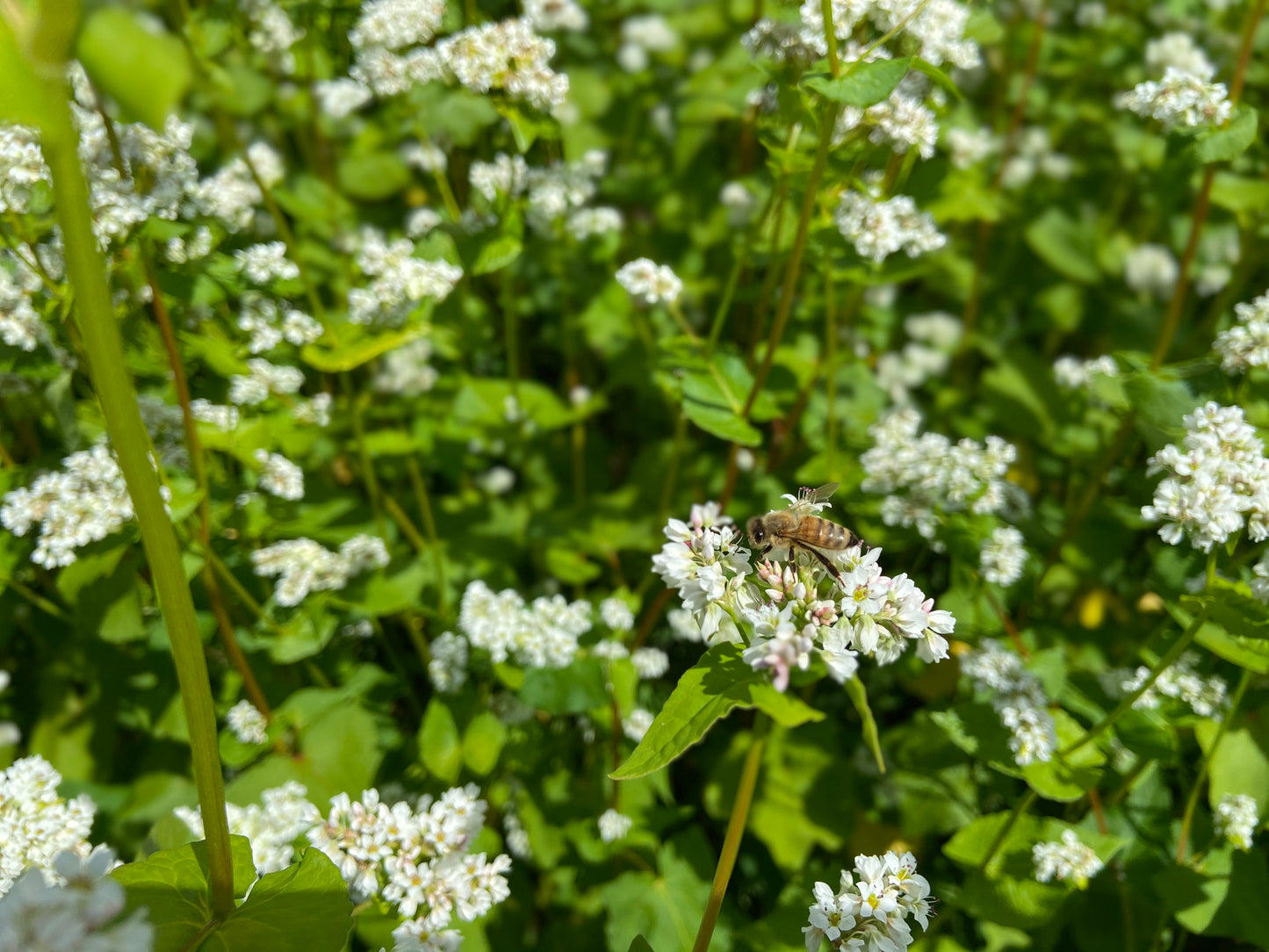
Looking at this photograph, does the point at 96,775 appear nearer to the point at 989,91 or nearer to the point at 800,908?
the point at 800,908

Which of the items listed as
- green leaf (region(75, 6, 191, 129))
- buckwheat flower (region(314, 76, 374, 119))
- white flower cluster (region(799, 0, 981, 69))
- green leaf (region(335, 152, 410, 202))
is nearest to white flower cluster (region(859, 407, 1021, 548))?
white flower cluster (region(799, 0, 981, 69))

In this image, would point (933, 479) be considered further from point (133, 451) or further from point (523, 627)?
point (133, 451)

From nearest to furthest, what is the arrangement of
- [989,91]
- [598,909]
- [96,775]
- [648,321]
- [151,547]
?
[151,547]
[598,909]
[96,775]
[648,321]
[989,91]

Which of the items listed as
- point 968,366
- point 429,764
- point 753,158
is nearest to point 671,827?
point 429,764

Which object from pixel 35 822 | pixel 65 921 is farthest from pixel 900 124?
pixel 35 822

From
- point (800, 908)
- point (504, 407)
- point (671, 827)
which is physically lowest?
point (671, 827)

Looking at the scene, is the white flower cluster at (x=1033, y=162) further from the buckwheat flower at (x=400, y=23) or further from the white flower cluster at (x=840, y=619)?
the white flower cluster at (x=840, y=619)
